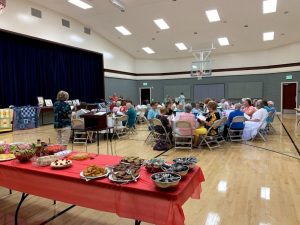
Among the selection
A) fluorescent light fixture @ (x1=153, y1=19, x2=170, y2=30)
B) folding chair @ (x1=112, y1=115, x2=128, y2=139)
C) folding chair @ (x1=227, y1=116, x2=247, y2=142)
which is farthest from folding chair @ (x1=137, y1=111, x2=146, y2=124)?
folding chair @ (x1=227, y1=116, x2=247, y2=142)

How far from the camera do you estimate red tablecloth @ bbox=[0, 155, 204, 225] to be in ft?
5.69

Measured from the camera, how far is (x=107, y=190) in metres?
1.93

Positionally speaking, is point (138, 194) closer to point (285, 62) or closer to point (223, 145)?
point (223, 145)

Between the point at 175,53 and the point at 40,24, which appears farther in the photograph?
the point at 175,53

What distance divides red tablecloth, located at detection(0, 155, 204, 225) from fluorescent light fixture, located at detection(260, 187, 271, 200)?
1.58m

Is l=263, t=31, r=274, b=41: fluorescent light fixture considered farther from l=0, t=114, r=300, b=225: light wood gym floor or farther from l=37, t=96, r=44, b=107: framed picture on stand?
l=37, t=96, r=44, b=107: framed picture on stand

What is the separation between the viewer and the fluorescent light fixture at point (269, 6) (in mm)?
10039

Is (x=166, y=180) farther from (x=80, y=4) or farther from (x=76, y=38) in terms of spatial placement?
(x=76, y=38)

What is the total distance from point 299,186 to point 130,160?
2.87 metres

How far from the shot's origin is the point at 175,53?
727 inches

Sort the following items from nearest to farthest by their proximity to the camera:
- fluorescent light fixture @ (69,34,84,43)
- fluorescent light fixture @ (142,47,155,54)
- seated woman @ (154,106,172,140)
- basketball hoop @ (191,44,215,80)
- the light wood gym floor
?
the light wood gym floor
seated woman @ (154,106,172,140)
fluorescent light fixture @ (69,34,84,43)
basketball hoop @ (191,44,215,80)
fluorescent light fixture @ (142,47,155,54)

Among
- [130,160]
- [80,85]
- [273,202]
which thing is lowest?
[273,202]

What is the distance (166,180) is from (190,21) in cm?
1198

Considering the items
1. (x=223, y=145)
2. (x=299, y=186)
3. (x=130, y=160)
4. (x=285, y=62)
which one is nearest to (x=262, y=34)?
(x=285, y=62)
